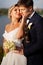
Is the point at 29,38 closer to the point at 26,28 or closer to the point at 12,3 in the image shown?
the point at 26,28

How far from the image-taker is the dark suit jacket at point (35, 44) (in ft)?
4.27

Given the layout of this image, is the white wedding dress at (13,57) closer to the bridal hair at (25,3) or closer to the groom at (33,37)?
the groom at (33,37)

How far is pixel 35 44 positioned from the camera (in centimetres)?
131

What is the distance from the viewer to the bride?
4.37 ft

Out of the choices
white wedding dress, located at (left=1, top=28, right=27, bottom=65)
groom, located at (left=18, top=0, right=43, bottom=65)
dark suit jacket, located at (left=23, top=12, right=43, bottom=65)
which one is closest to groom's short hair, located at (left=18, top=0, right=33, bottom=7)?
groom, located at (left=18, top=0, right=43, bottom=65)

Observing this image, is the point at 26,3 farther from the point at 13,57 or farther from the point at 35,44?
the point at 13,57

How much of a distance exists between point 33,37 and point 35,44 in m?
0.06

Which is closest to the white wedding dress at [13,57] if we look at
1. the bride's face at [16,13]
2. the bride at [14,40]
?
the bride at [14,40]

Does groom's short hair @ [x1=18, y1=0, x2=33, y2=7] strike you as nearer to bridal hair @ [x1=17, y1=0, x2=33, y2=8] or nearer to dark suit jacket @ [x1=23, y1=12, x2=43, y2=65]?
bridal hair @ [x1=17, y1=0, x2=33, y2=8]

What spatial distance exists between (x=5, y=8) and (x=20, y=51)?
0.42 m

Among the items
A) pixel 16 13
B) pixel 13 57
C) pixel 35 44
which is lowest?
pixel 13 57

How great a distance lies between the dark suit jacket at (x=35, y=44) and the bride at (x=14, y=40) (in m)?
0.06

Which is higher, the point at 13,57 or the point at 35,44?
the point at 35,44

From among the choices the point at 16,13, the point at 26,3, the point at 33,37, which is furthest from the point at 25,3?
the point at 33,37
